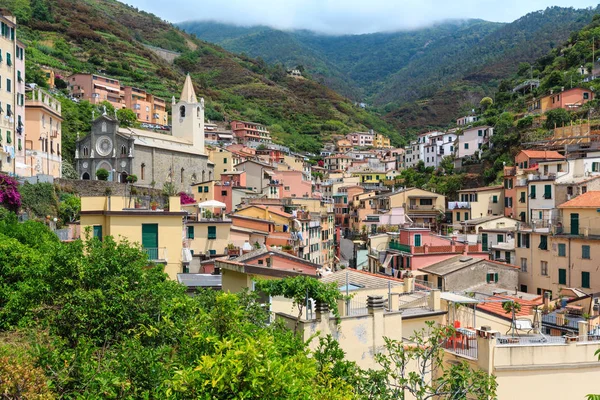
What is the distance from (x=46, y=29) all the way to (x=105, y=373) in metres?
144

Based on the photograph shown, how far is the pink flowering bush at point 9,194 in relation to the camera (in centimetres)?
3288

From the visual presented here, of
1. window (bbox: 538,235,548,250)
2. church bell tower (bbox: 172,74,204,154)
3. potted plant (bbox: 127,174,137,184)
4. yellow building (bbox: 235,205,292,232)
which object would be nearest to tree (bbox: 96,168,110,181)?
potted plant (bbox: 127,174,137,184)

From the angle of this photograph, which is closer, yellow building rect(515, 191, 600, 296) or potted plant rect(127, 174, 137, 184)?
yellow building rect(515, 191, 600, 296)

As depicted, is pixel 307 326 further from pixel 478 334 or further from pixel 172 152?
pixel 172 152

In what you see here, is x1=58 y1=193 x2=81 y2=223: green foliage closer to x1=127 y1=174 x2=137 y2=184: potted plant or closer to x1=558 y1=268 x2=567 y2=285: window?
x1=127 y1=174 x2=137 y2=184: potted plant

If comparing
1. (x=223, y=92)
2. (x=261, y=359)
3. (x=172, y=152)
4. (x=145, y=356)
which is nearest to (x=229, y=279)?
(x=145, y=356)

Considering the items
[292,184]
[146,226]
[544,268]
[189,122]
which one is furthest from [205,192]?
[189,122]

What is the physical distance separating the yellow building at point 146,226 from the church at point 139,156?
47.9 m

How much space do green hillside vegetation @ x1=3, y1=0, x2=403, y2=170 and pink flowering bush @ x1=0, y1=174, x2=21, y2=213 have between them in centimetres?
6239

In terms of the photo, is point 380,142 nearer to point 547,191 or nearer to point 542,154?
point 542,154

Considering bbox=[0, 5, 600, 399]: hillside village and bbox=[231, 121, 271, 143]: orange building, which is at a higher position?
bbox=[231, 121, 271, 143]: orange building

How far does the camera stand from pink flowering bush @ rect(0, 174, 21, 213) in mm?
32875

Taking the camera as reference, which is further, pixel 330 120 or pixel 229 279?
pixel 330 120

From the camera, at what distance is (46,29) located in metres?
135
